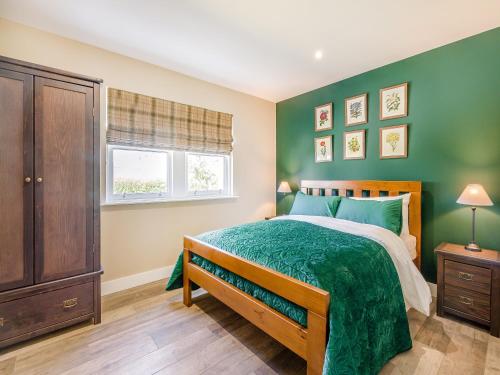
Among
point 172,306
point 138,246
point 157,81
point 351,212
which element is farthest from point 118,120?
point 351,212

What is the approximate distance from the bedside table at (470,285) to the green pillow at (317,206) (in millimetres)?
1071

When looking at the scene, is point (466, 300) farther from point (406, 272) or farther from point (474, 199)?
point (474, 199)

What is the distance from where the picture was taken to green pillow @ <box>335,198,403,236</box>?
92.9 inches

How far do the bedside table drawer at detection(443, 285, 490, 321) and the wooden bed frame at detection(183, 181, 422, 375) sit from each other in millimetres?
491

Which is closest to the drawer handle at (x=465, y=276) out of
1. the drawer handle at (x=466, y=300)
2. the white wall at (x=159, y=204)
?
the drawer handle at (x=466, y=300)

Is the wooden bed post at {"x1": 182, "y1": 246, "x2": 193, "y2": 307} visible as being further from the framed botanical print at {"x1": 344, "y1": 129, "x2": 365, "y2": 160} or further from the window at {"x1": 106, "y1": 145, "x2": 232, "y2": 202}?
the framed botanical print at {"x1": 344, "y1": 129, "x2": 365, "y2": 160}

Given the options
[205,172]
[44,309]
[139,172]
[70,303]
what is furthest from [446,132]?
[44,309]

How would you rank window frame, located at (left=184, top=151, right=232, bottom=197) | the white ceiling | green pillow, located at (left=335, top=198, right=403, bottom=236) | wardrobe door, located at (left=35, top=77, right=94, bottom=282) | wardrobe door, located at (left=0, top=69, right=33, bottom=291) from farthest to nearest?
window frame, located at (left=184, top=151, right=232, bottom=197) < green pillow, located at (left=335, top=198, right=403, bottom=236) < the white ceiling < wardrobe door, located at (left=35, top=77, right=94, bottom=282) < wardrobe door, located at (left=0, top=69, right=33, bottom=291)

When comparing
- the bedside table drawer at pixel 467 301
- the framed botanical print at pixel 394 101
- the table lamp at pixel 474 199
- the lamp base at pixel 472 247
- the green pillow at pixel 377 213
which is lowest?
the bedside table drawer at pixel 467 301

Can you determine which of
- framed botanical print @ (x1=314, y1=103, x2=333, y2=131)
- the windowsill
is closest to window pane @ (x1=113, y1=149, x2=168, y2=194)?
the windowsill

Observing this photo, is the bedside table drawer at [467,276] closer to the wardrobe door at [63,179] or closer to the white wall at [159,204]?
the white wall at [159,204]

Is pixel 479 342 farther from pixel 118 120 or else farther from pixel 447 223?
pixel 118 120

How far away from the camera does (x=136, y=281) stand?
9.00ft

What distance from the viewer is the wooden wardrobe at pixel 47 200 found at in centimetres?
167
